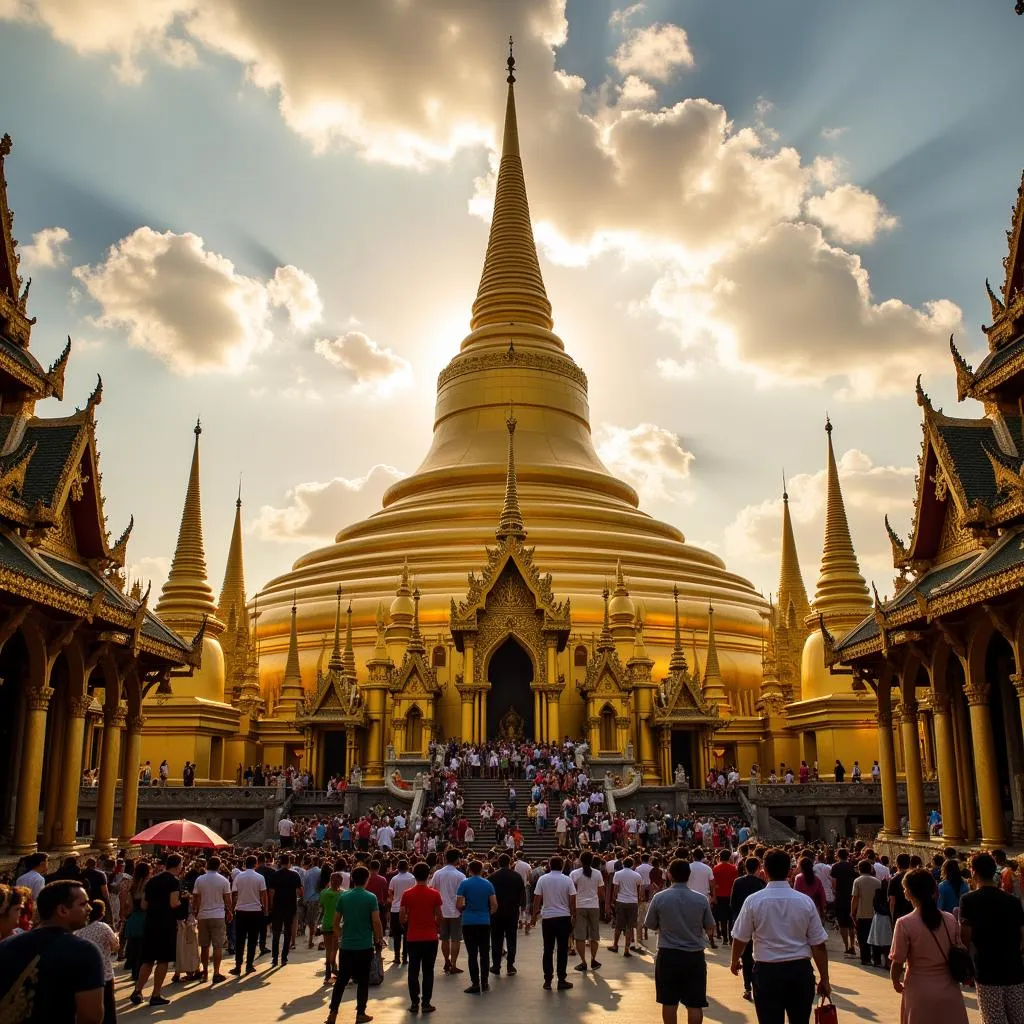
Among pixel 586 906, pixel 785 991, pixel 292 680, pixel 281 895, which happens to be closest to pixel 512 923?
pixel 586 906

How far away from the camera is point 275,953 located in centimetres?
1336

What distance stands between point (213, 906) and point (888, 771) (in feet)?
42.3

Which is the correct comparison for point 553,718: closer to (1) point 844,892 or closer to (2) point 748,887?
(1) point 844,892

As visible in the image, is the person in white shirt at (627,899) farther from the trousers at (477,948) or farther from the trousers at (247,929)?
the trousers at (247,929)

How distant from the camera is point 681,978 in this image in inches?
307

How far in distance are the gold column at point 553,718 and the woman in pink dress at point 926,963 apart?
24.3 metres

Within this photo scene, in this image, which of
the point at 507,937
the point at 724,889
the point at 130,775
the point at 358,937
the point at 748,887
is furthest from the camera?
the point at 130,775

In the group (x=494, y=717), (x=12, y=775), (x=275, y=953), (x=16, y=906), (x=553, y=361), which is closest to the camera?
(x=16, y=906)

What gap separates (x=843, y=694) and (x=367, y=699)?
14.8 m

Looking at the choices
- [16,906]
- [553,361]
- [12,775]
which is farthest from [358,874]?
[553,361]

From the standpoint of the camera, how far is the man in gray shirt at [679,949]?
775 cm

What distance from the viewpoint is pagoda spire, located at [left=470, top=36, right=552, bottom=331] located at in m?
50.8

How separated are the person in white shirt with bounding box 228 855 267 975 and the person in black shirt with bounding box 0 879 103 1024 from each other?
758cm

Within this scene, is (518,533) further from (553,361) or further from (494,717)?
(553,361)
